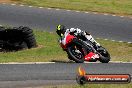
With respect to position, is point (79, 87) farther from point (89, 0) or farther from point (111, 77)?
point (89, 0)

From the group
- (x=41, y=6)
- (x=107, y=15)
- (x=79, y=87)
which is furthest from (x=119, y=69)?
(x=41, y=6)

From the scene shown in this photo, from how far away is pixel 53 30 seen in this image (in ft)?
88.1

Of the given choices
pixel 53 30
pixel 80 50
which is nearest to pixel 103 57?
pixel 80 50

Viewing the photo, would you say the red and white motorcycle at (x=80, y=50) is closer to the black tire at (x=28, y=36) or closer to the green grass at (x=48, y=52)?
the green grass at (x=48, y=52)

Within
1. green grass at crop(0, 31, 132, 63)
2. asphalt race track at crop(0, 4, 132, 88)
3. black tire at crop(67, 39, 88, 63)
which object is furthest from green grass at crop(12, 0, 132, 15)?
black tire at crop(67, 39, 88, 63)

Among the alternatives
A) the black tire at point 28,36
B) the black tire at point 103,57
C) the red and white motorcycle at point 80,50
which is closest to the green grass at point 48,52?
the black tire at point 28,36

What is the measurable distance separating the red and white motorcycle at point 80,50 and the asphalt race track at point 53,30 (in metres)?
0.65

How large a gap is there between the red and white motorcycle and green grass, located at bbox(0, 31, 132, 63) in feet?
2.93

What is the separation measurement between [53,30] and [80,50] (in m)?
8.59

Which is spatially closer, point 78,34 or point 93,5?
point 78,34

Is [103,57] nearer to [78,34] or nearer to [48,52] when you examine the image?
[78,34]

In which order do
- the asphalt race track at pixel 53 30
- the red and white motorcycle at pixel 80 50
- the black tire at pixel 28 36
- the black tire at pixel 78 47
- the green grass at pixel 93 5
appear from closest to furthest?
the asphalt race track at pixel 53 30 → the black tire at pixel 78 47 → the red and white motorcycle at pixel 80 50 → the black tire at pixel 28 36 → the green grass at pixel 93 5

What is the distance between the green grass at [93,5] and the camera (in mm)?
30531

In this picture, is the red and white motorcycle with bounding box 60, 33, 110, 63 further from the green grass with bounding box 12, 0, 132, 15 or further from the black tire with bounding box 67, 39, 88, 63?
the green grass with bounding box 12, 0, 132, 15
